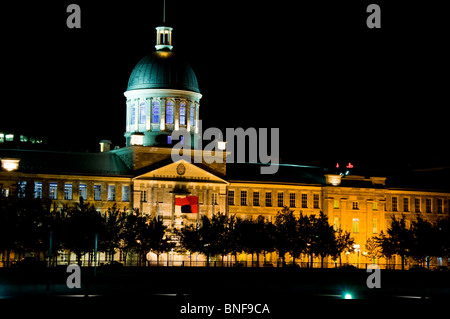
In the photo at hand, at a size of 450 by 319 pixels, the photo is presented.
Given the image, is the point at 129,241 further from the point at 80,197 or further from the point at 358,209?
the point at 358,209

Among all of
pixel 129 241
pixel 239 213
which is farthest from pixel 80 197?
pixel 239 213

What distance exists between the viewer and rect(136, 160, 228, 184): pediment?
11981 cm

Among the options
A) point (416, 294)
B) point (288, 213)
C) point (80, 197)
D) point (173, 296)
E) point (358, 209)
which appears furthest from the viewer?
point (358, 209)

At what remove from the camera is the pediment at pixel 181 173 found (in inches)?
4717

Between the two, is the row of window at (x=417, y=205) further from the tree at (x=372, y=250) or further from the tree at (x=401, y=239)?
the tree at (x=401, y=239)

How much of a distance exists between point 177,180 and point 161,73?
1252cm

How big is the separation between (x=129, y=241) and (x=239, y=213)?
1925cm

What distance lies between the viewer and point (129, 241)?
357 feet

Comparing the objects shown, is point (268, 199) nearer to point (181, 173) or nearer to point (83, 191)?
point (181, 173)

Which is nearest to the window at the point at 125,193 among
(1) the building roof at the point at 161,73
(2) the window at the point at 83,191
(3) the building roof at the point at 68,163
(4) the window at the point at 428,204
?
(3) the building roof at the point at 68,163

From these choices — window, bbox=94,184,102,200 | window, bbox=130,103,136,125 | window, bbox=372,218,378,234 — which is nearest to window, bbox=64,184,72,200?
window, bbox=94,184,102,200

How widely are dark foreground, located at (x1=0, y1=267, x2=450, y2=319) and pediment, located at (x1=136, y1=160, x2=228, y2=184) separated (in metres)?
28.1

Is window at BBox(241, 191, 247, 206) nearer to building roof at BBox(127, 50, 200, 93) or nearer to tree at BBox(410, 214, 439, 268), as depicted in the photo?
building roof at BBox(127, 50, 200, 93)
